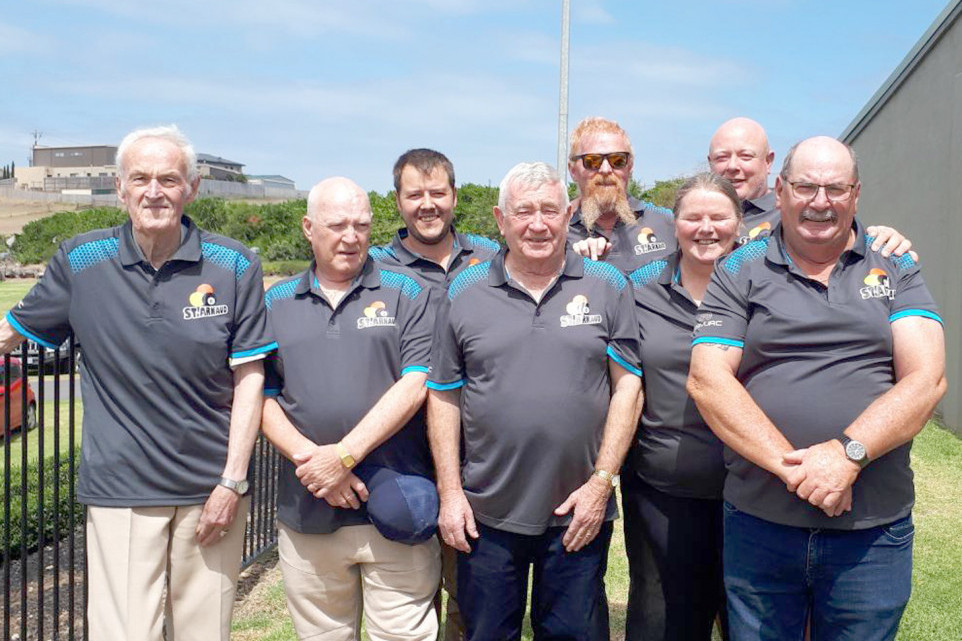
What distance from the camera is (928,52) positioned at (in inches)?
507

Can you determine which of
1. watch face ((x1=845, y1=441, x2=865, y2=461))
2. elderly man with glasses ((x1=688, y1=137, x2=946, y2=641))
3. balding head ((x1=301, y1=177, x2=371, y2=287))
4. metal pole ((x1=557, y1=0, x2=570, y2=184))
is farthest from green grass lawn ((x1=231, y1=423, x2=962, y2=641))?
metal pole ((x1=557, y1=0, x2=570, y2=184))

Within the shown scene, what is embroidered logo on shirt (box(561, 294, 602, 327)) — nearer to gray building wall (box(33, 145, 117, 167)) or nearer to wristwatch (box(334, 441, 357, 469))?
wristwatch (box(334, 441, 357, 469))

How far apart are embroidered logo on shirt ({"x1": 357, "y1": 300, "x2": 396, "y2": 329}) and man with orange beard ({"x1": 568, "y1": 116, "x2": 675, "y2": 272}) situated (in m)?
1.26

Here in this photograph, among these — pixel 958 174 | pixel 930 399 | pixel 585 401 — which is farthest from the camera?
pixel 958 174

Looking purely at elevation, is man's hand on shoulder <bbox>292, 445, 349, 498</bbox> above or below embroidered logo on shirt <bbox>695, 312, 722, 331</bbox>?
below

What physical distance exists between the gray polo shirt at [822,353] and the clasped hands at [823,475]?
84mm

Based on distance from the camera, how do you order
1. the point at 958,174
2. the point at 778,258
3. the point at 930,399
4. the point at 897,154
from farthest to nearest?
the point at 897,154, the point at 958,174, the point at 778,258, the point at 930,399

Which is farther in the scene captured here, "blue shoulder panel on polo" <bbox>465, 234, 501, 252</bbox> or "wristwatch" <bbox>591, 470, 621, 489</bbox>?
"blue shoulder panel on polo" <bbox>465, 234, 501, 252</bbox>

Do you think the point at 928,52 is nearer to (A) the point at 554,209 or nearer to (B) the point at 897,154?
(B) the point at 897,154

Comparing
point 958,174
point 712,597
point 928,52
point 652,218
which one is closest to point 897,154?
point 928,52

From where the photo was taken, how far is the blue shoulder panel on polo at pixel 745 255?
3.28 m

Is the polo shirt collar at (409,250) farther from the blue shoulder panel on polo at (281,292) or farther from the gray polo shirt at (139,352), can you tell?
the gray polo shirt at (139,352)

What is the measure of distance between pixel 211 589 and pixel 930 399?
2829 mm

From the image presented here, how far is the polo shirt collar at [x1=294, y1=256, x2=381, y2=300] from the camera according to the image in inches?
146
